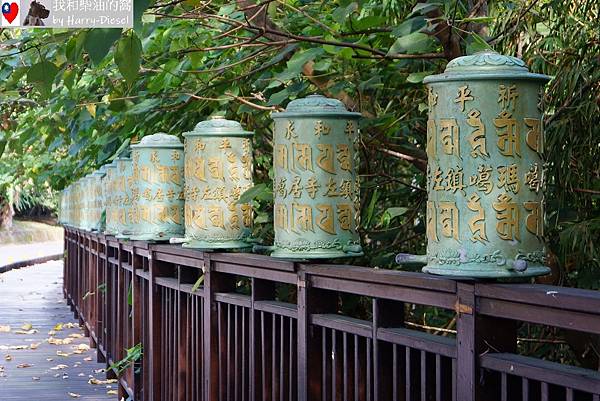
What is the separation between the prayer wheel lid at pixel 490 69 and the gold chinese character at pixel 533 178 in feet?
0.72

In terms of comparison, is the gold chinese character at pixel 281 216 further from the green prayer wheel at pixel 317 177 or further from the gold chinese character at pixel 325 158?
the gold chinese character at pixel 325 158

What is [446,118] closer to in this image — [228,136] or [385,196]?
[228,136]

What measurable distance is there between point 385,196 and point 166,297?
1423 mm

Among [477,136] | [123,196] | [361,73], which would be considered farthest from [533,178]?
[123,196]

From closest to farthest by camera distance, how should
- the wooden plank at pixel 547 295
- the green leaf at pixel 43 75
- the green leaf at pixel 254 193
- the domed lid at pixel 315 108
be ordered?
the wooden plank at pixel 547 295 → the green leaf at pixel 43 75 → the domed lid at pixel 315 108 → the green leaf at pixel 254 193

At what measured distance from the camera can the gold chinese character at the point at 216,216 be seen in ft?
17.7

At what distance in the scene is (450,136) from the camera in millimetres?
3068

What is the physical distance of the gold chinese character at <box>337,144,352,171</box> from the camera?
415cm

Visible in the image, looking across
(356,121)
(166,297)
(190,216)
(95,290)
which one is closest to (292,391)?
(356,121)

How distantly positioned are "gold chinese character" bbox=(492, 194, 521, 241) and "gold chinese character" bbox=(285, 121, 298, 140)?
1.24 metres

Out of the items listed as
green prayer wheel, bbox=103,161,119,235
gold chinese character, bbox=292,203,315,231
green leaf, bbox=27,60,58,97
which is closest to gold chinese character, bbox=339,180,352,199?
gold chinese character, bbox=292,203,315,231

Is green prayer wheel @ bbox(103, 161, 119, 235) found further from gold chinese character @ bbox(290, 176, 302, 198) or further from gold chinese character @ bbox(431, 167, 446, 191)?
gold chinese character @ bbox(431, 167, 446, 191)

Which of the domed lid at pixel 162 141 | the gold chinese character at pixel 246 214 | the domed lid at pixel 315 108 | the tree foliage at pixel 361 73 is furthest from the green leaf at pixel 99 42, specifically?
the domed lid at pixel 162 141

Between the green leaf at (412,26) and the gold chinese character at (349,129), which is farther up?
the green leaf at (412,26)
